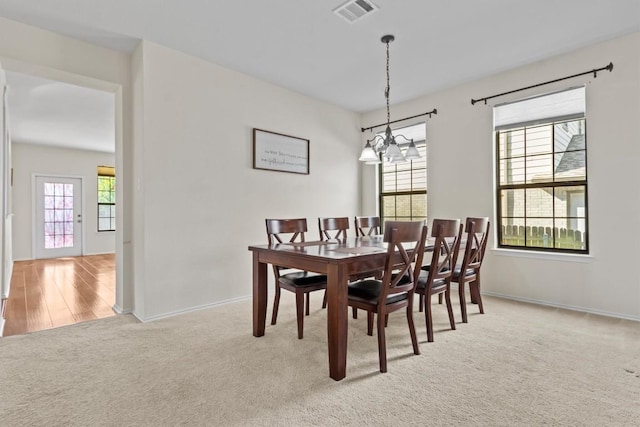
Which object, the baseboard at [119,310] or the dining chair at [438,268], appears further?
the baseboard at [119,310]

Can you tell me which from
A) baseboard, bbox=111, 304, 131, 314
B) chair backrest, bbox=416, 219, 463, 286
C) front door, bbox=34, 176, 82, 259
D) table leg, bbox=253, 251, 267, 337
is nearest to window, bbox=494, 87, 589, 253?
chair backrest, bbox=416, 219, 463, 286

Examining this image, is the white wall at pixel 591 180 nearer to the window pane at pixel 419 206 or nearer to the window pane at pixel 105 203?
the window pane at pixel 419 206

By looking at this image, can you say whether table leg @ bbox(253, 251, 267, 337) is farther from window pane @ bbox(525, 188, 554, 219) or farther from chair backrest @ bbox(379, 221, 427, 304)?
window pane @ bbox(525, 188, 554, 219)

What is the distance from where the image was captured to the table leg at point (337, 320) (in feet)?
6.36

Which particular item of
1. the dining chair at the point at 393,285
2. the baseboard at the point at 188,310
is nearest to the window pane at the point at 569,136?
the dining chair at the point at 393,285

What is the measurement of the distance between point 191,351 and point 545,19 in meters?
3.79

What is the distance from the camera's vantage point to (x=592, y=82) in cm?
315

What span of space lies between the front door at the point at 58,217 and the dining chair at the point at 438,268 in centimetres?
819

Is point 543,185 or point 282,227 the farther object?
point 543,185

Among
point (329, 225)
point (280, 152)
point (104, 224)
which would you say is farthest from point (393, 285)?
point (104, 224)

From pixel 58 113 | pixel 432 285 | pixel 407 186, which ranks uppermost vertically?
pixel 58 113

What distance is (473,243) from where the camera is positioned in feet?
9.96

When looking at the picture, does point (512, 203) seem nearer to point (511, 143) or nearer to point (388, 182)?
point (511, 143)

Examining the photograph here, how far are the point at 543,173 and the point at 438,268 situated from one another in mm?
1987
